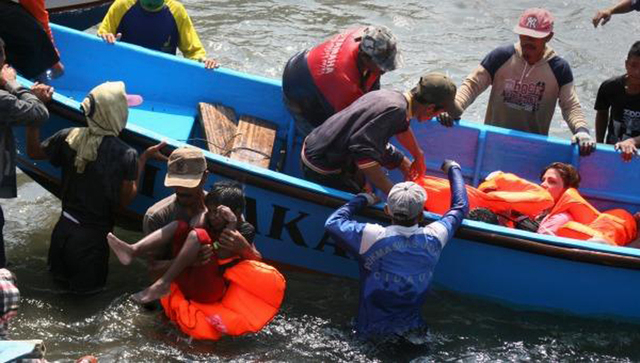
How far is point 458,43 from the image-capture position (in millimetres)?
12164

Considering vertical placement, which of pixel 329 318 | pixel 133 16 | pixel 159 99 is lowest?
pixel 329 318

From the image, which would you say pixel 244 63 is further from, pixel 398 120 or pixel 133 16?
pixel 398 120

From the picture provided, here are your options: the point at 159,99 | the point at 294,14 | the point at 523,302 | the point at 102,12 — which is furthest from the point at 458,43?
the point at 523,302

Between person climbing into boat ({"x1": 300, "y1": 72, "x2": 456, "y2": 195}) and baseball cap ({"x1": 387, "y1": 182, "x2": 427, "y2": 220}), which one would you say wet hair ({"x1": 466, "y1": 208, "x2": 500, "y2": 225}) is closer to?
person climbing into boat ({"x1": 300, "y1": 72, "x2": 456, "y2": 195})

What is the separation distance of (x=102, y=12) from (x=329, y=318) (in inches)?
229

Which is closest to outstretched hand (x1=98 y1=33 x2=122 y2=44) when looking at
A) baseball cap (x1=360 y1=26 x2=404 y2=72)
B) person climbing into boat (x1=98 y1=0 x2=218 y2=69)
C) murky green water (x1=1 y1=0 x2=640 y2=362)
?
person climbing into boat (x1=98 y1=0 x2=218 y2=69)

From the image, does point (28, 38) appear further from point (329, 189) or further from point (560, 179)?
point (560, 179)

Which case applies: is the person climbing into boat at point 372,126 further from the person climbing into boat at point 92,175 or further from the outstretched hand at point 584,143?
the outstretched hand at point 584,143

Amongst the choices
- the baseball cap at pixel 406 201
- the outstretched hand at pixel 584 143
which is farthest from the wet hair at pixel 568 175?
the baseball cap at pixel 406 201

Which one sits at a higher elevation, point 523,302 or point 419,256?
point 419,256

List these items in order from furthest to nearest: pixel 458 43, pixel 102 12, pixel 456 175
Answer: pixel 458 43 < pixel 102 12 < pixel 456 175

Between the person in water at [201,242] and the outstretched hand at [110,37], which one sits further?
the outstretched hand at [110,37]

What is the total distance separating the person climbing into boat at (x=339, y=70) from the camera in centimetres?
602

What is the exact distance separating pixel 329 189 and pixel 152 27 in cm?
256
